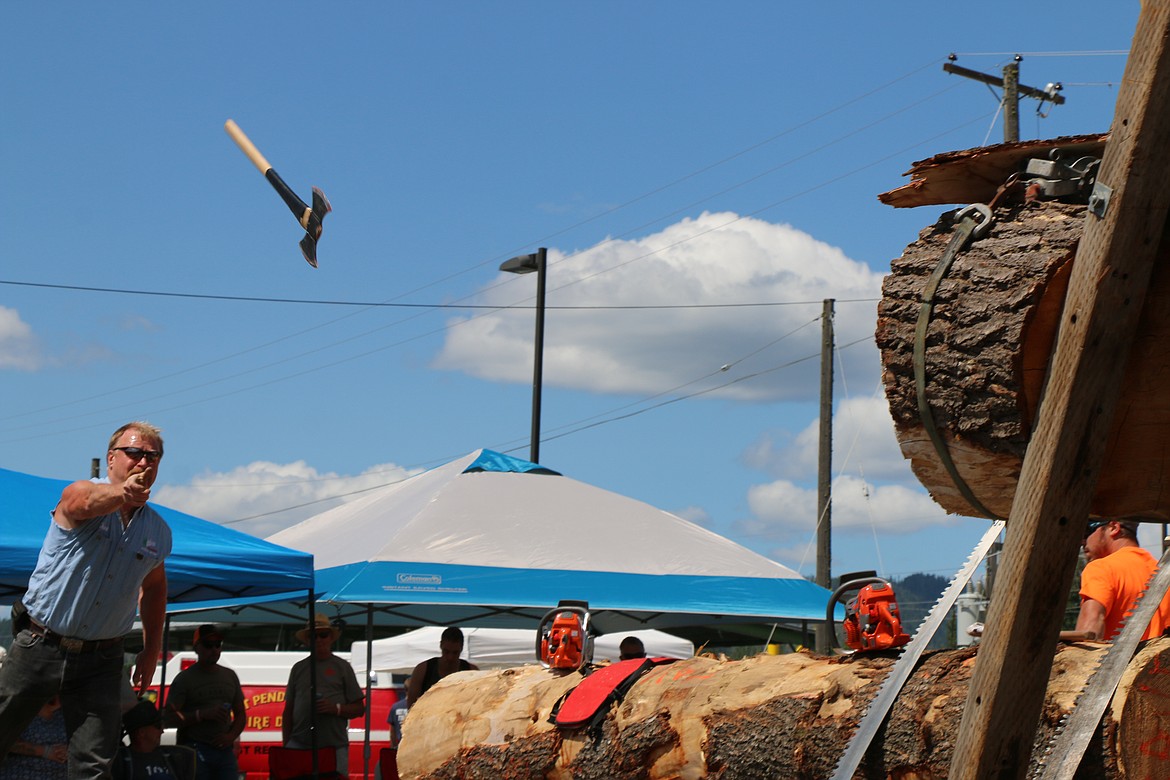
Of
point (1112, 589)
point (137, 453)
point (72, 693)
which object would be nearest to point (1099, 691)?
point (1112, 589)

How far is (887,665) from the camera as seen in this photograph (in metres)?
3.28

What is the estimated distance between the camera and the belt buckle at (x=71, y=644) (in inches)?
169

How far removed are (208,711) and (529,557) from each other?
265 cm

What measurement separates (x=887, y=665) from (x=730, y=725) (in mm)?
522

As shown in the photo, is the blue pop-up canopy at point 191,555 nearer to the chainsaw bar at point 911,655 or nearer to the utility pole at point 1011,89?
the chainsaw bar at point 911,655

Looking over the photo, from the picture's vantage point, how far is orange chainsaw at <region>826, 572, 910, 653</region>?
11.1 feet

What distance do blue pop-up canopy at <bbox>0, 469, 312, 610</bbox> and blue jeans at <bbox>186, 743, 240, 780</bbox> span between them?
4.12 ft

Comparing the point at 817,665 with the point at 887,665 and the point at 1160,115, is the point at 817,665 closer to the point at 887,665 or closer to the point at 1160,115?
the point at 887,665

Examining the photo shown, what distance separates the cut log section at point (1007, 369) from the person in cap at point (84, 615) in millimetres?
2839

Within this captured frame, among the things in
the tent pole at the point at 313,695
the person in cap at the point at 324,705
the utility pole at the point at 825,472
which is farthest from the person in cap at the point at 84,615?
the utility pole at the point at 825,472

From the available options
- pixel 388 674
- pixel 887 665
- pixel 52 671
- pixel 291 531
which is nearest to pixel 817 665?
pixel 887 665

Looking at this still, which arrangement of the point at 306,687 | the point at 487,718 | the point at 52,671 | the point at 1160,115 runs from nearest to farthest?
the point at 1160,115 → the point at 52,671 → the point at 487,718 → the point at 306,687

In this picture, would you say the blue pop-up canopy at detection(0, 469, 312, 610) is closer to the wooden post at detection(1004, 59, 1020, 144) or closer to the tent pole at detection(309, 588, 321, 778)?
the tent pole at detection(309, 588, 321, 778)

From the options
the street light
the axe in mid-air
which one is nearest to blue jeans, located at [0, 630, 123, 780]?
the axe in mid-air
